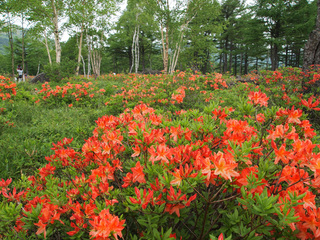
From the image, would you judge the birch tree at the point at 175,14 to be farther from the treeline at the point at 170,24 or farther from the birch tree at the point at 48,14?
the birch tree at the point at 48,14

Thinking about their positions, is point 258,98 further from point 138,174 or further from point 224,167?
point 138,174

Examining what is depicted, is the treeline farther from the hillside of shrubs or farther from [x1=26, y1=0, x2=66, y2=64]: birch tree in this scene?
the hillside of shrubs

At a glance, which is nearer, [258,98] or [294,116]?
[294,116]

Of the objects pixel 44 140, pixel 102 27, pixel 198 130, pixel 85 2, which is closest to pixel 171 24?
pixel 85 2

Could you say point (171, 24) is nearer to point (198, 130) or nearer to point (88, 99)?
point (88, 99)

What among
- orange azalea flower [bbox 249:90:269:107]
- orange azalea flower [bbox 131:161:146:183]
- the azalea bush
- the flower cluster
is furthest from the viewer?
the flower cluster

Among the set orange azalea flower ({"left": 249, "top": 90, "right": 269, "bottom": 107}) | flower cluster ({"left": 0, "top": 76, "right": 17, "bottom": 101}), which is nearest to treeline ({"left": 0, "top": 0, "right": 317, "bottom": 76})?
flower cluster ({"left": 0, "top": 76, "right": 17, "bottom": 101})

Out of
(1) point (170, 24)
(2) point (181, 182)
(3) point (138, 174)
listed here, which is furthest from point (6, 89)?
(1) point (170, 24)

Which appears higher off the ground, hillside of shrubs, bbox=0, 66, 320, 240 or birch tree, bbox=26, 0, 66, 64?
birch tree, bbox=26, 0, 66, 64

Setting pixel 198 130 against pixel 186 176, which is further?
pixel 198 130

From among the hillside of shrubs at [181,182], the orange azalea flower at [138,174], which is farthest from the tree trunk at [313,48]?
the orange azalea flower at [138,174]

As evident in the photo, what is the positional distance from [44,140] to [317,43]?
6.98 meters

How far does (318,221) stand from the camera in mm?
838

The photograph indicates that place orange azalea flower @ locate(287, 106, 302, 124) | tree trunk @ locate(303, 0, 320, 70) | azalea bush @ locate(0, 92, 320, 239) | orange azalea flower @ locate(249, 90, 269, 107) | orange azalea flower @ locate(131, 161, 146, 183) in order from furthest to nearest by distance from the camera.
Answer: tree trunk @ locate(303, 0, 320, 70)
orange azalea flower @ locate(249, 90, 269, 107)
orange azalea flower @ locate(287, 106, 302, 124)
orange azalea flower @ locate(131, 161, 146, 183)
azalea bush @ locate(0, 92, 320, 239)
